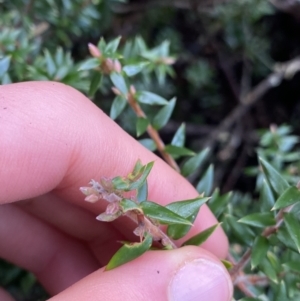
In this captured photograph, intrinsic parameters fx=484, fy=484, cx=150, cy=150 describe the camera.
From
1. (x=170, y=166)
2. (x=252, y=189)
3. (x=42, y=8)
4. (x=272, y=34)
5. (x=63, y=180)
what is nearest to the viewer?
(x=63, y=180)

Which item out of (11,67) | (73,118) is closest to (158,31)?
(11,67)

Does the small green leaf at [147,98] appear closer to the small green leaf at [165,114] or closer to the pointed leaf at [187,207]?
the small green leaf at [165,114]

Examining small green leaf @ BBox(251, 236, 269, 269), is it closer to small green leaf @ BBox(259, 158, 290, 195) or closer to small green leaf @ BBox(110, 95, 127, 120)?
small green leaf @ BBox(259, 158, 290, 195)

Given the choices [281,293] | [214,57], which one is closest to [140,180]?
[281,293]

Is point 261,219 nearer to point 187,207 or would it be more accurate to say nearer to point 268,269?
point 268,269

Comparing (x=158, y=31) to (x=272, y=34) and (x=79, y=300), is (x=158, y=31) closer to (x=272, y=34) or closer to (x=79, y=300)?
(x=272, y=34)

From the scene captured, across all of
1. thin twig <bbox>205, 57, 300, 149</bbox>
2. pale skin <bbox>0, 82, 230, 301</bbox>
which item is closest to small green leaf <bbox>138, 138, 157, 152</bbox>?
pale skin <bbox>0, 82, 230, 301</bbox>

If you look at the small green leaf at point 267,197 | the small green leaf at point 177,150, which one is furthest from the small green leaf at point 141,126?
the small green leaf at point 267,197
